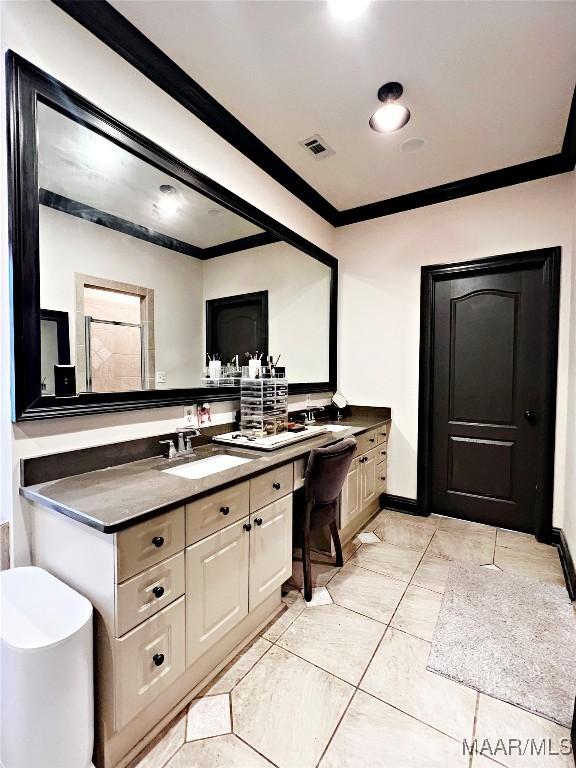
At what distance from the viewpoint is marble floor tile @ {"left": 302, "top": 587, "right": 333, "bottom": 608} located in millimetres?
1995

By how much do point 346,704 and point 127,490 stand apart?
1.22 meters

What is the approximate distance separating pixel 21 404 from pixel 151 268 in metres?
0.95

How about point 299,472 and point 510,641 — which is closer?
point 510,641

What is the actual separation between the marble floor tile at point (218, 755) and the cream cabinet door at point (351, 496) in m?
1.37

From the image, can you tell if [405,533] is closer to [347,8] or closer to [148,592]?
[148,592]

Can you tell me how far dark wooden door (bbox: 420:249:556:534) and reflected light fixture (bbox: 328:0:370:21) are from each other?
198cm

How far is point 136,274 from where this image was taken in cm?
182

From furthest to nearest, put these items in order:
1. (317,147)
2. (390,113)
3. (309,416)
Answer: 1. (309,416)
2. (317,147)
3. (390,113)

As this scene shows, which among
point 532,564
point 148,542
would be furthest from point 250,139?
point 532,564

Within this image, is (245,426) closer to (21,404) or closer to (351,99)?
(21,404)

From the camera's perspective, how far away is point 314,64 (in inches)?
73.4

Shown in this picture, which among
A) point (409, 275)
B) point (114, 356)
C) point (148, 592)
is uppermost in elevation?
point (409, 275)

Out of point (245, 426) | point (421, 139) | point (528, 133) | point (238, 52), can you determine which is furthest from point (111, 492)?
point (528, 133)

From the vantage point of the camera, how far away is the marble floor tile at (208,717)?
1.29 metres
